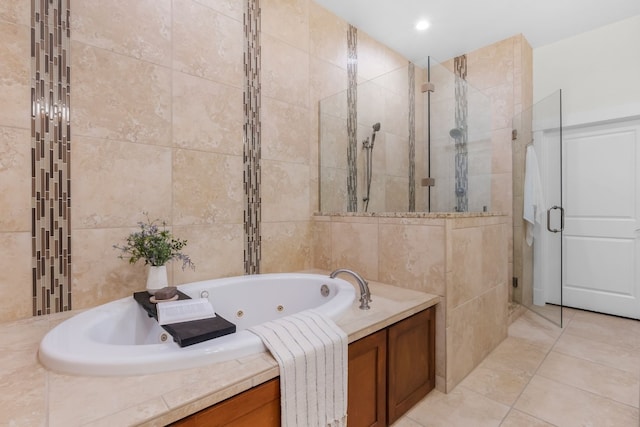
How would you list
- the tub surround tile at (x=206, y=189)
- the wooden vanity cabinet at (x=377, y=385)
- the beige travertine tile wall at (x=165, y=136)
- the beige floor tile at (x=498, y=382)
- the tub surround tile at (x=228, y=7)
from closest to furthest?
the wooden vanity cabinet at (x=377, y=385)
the beige travertine tile wall at (x=165, y=136)
the beige floor tile at (x=498, y=382)
the tub surround tile at (x=206, y=189)
the tub surround tile at (x=228, y=7)

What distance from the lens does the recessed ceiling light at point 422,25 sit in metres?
2.83

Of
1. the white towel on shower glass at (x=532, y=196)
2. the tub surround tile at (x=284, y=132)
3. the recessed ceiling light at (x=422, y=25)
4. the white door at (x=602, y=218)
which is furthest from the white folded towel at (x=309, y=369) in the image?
the white door at (x=602, y=218)

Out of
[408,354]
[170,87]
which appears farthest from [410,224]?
[170,87]

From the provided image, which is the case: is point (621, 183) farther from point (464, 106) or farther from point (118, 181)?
point (118, 181)

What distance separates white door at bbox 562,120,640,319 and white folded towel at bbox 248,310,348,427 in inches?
127

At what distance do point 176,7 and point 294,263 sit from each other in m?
1.83

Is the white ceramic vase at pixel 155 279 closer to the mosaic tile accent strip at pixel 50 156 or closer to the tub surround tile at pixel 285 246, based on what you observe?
the mosaic tile accent strip at pixel 50 156

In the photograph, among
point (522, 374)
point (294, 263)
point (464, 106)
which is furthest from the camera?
point (464, 106)

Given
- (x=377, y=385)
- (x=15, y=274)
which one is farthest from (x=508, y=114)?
(x=15, y=274)

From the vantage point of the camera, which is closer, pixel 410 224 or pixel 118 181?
pixel 118 181

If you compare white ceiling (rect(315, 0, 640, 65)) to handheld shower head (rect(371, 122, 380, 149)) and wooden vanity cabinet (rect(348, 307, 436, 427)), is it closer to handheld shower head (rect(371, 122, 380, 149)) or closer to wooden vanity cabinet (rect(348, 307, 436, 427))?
handheld shower head (rect(371, 122, 380, 149))

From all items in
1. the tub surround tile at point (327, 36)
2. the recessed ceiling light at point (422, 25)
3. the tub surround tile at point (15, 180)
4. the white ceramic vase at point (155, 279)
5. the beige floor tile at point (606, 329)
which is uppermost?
the recessed ceiling light at point (422, 25)

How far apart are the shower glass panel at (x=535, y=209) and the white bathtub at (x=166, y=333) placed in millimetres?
2225

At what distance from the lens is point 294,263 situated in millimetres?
2488
